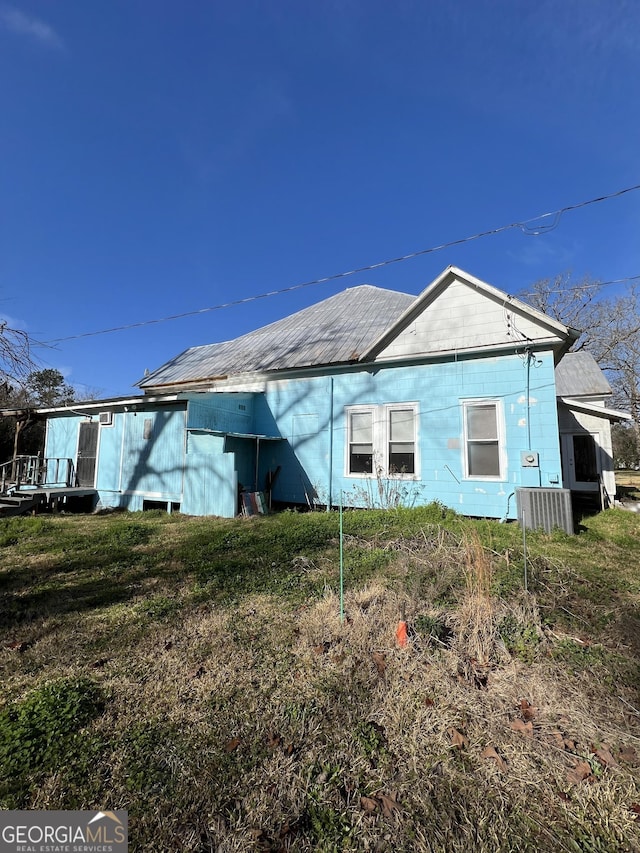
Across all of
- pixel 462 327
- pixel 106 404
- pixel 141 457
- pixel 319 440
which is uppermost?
pixel 462 327

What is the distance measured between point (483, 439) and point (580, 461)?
834cm

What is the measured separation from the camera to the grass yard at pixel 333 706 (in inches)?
72.5

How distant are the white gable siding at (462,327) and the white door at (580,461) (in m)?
7.51

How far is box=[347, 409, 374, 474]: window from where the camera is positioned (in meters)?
10.4

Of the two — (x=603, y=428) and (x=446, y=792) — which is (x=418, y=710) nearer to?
(x=446, y=792)

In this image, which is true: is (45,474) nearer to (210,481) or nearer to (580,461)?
(210,481)

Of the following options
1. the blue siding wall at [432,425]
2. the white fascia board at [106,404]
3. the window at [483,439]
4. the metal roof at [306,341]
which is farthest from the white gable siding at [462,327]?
the white fascia board at [106,404]

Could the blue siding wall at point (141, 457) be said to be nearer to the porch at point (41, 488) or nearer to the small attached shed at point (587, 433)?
the porch at point (41, 488)

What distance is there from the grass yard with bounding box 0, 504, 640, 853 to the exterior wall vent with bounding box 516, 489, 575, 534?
2274 mm

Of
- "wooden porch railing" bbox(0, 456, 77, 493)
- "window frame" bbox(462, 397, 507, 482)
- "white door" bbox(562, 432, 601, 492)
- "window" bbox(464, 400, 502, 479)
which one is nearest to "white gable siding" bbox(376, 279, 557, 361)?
"window frame" bbox(462, 397, 507, 482)

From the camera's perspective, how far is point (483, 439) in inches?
353

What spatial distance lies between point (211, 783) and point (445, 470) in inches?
324

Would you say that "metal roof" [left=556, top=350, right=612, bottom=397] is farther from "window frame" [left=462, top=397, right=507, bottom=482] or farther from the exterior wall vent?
the exterior wall vent

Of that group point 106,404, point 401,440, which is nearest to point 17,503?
point 106,404
